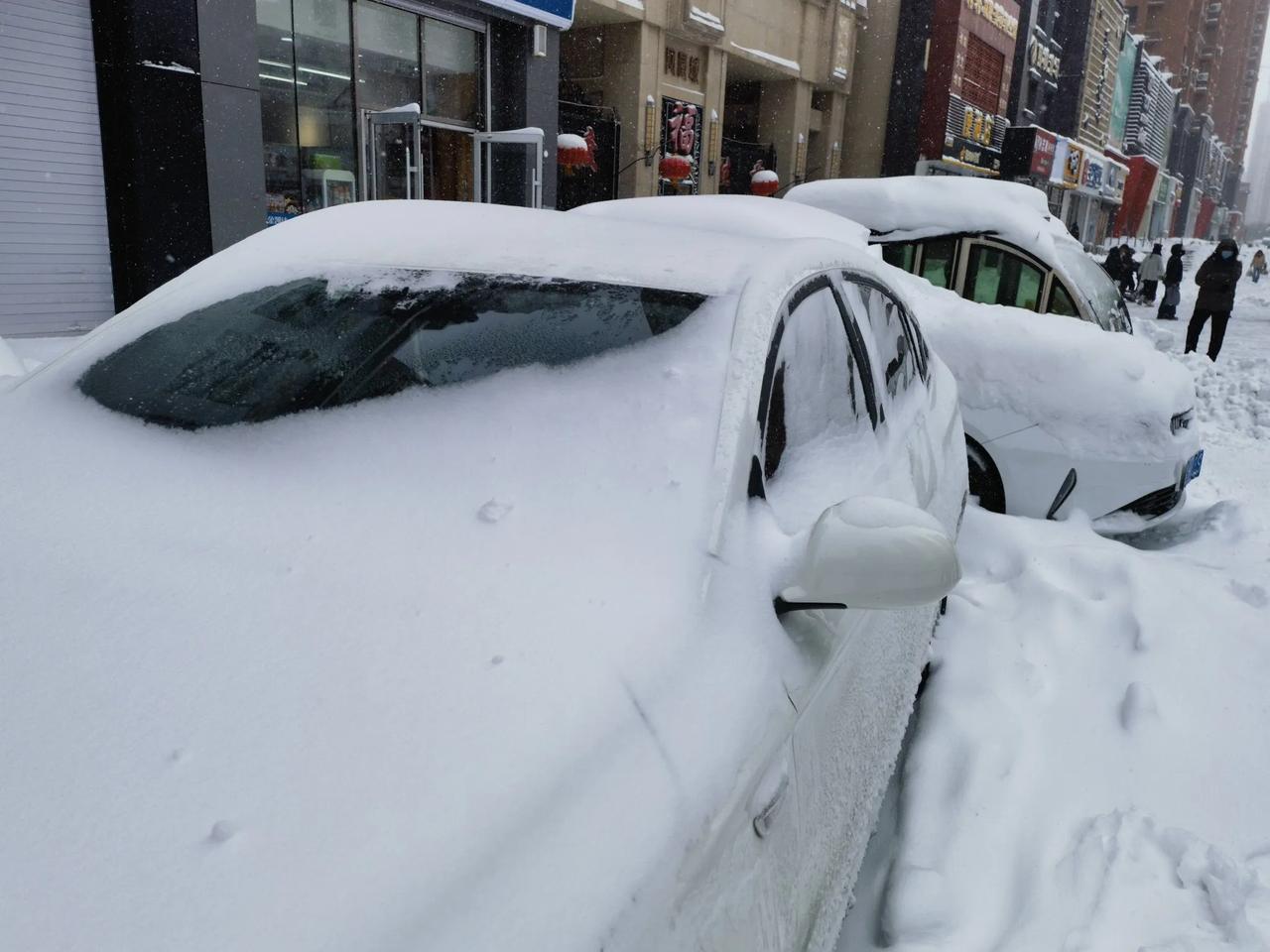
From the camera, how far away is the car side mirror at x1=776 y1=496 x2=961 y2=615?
5.19 feet

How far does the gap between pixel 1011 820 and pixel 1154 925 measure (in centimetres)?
47

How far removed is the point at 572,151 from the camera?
16609 mm

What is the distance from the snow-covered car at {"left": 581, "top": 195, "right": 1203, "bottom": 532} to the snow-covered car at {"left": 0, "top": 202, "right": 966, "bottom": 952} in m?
2.66

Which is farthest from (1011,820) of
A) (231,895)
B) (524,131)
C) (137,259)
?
(524,131)

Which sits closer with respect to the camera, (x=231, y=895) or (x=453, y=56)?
(x=231, y=895)

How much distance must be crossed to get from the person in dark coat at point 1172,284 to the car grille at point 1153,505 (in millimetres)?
16574

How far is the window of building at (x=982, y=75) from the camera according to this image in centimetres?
3109

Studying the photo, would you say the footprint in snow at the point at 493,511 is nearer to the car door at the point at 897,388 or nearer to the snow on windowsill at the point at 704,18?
the car door at the point at 897,388

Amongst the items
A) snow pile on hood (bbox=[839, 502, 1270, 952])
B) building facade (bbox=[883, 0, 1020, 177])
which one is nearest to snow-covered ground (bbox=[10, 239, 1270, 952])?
snow pile on hood (bbox=[839, 502, 1270, 952])

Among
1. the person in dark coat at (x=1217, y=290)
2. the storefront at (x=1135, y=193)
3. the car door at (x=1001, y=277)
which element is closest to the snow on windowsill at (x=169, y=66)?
the car door at (x=1001, y=277)

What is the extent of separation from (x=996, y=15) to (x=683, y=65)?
1705cm

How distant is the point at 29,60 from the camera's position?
8633 millimetres

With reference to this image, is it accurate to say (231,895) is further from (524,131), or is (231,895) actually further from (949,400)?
(524,131)

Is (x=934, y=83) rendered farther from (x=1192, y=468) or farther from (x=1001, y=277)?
(x=1192, y=468)
